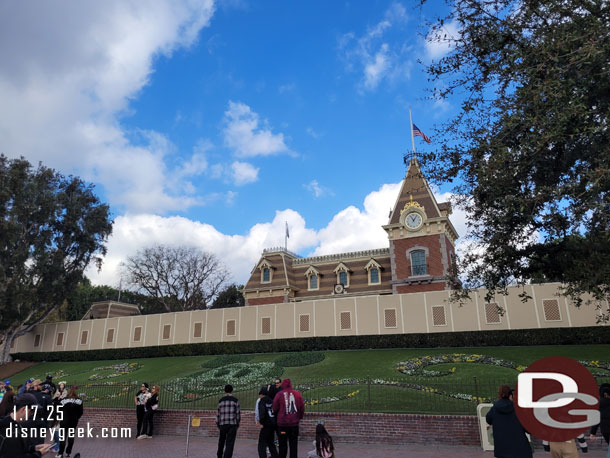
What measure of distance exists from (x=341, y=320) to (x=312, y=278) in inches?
563

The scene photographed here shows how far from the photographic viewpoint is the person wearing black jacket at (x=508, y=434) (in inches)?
261

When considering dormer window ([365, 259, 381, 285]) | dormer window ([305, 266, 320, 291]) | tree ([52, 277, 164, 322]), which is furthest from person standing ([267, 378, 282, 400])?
tree ([52, 277, 164, 322])

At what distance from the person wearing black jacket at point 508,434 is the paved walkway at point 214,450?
545 cm

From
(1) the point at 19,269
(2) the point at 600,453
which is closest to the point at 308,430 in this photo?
(2) the point at 600,453

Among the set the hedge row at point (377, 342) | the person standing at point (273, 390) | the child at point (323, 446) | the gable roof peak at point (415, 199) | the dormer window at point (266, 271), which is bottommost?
the child at point (323, 446)

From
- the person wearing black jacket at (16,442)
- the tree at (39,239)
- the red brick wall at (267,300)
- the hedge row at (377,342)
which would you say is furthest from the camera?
the red brick wall at (267,300)

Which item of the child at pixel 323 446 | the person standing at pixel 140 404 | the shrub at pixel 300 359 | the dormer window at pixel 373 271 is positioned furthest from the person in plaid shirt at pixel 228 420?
the dormer window at pixel 373 271

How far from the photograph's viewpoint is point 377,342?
29.9 metres

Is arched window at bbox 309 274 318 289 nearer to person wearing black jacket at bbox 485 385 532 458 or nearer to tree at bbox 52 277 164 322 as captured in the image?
tree at bbox 52 277 164 322

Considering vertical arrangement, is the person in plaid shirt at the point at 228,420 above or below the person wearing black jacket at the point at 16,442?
below

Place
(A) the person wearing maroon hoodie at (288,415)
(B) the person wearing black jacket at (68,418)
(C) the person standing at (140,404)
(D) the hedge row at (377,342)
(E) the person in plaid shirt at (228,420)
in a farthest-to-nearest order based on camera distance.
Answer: (D) the hedge row at (377,342) → (C) the person standing at (140,404) → (B) the person wearing black jacket at (68,418) → (E) the person in plaid shirt at (228,420) → (A) the person wearing maroon hoodie at (288,415)

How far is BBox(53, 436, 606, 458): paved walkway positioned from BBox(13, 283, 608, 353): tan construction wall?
46.2 ft

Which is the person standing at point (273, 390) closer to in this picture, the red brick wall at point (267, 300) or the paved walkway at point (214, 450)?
the paved walkway at point (214, 450)

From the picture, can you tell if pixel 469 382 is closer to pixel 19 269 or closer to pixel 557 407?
pixel 557 407
